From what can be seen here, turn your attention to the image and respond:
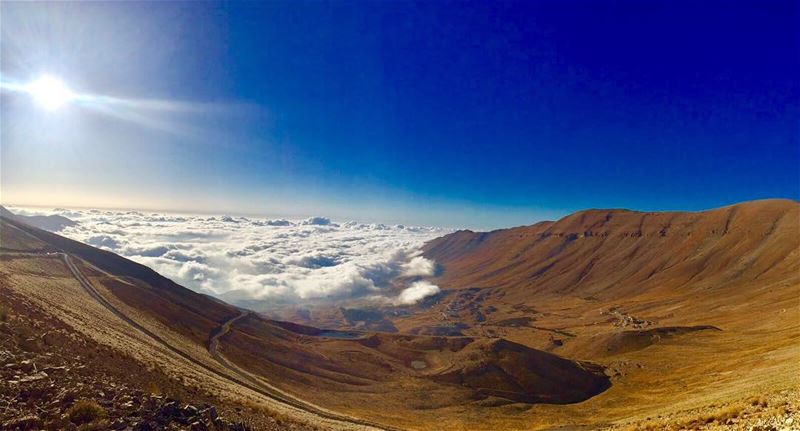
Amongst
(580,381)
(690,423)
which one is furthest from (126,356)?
(580,381)

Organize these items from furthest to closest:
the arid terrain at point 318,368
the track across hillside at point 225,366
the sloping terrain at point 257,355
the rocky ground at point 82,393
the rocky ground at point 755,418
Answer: the track across hillside at point 225,366, the sloping terrain at point 257,355, the arid terrain at point 318,368, the rocky ground at point 755,418, the rocky ground at point 82,393

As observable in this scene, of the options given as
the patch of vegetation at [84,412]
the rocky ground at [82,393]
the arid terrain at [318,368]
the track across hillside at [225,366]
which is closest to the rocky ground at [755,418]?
the arid terrain at [318,368]

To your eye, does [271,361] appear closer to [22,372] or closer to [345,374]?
[345,374]

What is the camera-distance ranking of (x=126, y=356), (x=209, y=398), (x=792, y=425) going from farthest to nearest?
1. (x=126, y=356)
2. (x=209, y=398)
3. (x=792, y=425)

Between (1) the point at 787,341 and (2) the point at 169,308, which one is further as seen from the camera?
(2) the point at 169,308

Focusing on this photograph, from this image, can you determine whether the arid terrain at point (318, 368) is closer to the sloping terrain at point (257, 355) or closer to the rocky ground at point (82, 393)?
the rocky ground at point (82, 393)

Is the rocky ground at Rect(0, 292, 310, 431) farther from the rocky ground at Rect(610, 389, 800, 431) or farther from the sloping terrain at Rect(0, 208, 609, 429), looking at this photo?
the rocky ground at Rect(610, 389, 800, 431)
